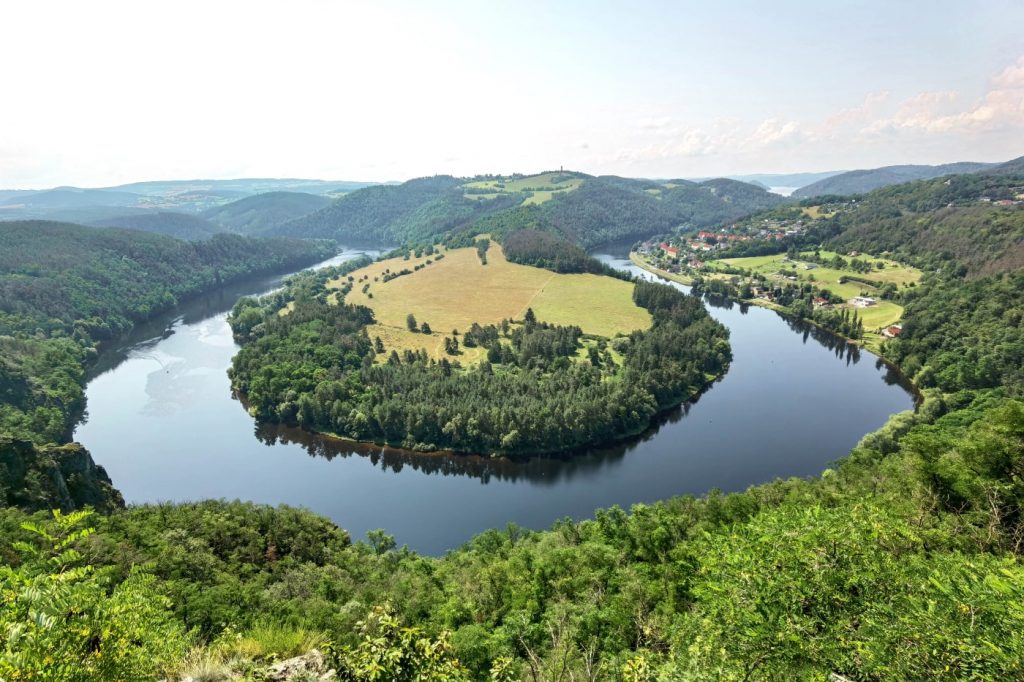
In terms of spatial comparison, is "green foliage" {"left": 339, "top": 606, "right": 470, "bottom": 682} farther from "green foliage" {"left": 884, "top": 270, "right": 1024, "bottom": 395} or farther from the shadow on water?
"green foliage" {"left": 884, "top": 270, "right": 1024, "bottom": 395}

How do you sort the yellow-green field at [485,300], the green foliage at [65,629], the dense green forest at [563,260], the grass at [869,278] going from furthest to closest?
the dense green forest at [563,260], the grass at [869,278], the yellow-green field at [485,300], the green foliage at [65,629]

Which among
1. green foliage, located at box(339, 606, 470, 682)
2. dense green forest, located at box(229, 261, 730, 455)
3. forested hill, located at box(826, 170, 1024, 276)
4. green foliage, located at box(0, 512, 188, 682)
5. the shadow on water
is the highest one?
forested hill, located at box(826, 170, 1024, 276)

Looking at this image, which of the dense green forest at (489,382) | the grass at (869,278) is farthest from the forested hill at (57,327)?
the grass at (869,278)

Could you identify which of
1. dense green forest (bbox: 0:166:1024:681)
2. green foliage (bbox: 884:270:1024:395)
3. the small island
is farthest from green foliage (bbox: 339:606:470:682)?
green foliage (bbox: 884:270:1024:395)

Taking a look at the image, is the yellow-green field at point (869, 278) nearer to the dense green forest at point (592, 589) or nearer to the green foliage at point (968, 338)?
the green foliage at point (968, 338)

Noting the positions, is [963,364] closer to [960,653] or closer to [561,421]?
[561,421]

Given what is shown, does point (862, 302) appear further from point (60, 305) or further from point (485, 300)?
point (60, 305)

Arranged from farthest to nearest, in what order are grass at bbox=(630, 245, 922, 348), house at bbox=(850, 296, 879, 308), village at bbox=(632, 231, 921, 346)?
1. house at bbox=(850, 296, 879, 308)
2. village at bbox=(632, 231, 921, 346)
3. grass at bbox=(630, 245, 922, 348)
